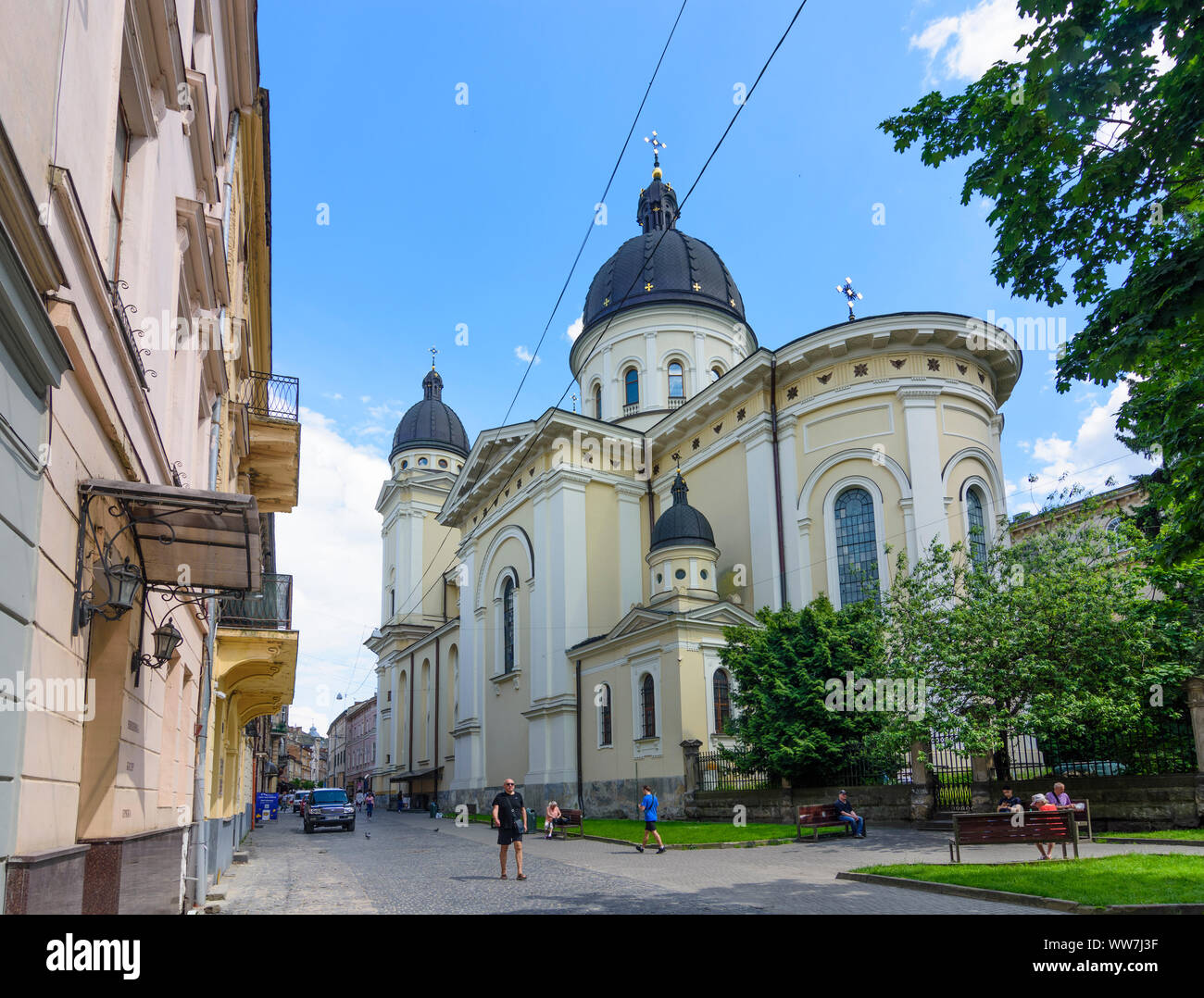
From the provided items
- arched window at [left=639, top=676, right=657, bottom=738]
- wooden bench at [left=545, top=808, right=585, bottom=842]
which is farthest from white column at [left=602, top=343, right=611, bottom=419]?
wooden bench at [left=545, top=808, right=585, bottom=842]

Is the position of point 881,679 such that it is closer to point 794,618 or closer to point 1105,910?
point 794,618

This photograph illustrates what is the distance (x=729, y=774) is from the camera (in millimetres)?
26031

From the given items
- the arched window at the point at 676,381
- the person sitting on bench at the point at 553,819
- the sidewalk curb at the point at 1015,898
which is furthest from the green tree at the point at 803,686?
the arched window at the point at 676,381

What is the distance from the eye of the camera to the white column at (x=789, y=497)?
30.4 metres

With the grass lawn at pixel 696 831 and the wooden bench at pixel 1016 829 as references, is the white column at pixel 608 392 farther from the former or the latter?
the wooden bench at pixel 1016 829

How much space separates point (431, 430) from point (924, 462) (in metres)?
47.5

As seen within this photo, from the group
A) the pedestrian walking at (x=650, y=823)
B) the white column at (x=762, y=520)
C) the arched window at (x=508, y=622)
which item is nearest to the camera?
the pedestrian walking at (x=650, y=823)

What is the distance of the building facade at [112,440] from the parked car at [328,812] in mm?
20973

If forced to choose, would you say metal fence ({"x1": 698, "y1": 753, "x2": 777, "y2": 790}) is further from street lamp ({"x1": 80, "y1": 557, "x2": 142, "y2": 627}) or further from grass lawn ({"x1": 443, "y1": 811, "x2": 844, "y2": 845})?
street lamp ({"x1": 80, "y1": 557, "x2": 142, "y2": 627})
